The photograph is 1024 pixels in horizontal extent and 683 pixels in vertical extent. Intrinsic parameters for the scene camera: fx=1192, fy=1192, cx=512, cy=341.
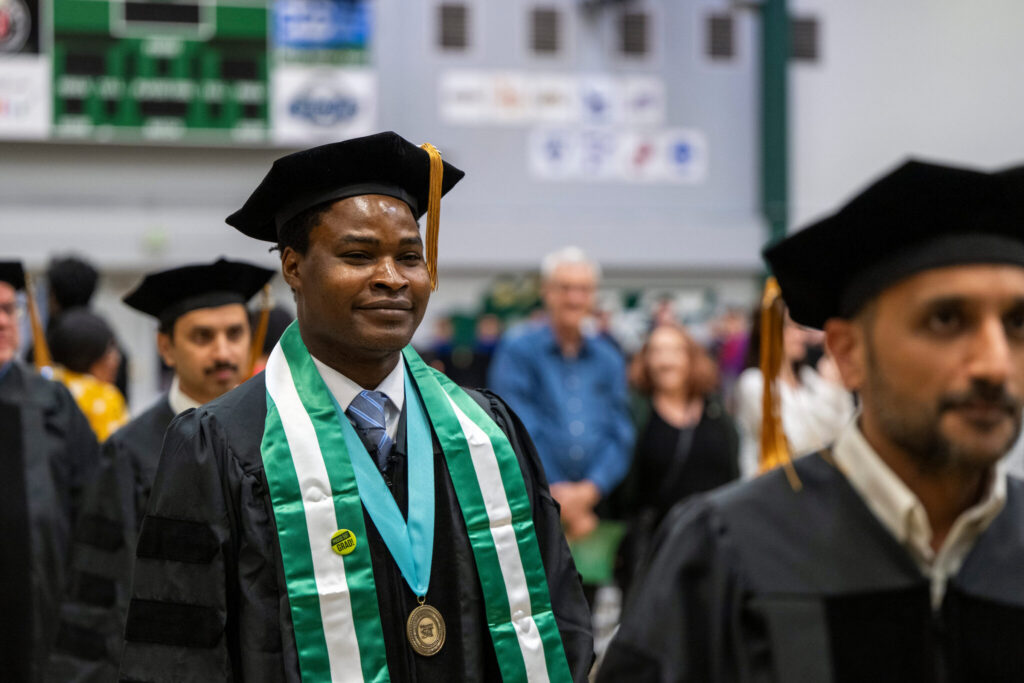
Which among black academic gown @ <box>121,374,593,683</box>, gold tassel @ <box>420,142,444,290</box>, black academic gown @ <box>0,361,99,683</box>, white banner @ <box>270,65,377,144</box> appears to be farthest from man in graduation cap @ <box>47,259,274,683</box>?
white banner @ <box>270,65,377,144</box>

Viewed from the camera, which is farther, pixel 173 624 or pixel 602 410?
pixel 602 410

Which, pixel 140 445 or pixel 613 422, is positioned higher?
pixel 140 445

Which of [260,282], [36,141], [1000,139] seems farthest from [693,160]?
[260,282]

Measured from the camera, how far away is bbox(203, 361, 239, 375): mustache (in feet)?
12.0

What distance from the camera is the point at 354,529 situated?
2.35 meters

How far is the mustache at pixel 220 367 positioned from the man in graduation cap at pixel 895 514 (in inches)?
86.0

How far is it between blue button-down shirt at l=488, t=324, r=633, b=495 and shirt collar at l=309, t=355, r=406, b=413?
273 cm

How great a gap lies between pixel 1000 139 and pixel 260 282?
14898 mm

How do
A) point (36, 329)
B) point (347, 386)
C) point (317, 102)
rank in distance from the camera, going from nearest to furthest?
point (347, 386)
point (36, 329)
point (317, 102)

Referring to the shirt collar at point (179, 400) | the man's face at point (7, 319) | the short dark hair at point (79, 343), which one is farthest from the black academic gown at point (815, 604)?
the short dark hair at point (79, 343)

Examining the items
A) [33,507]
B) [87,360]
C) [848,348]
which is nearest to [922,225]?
[848,348]

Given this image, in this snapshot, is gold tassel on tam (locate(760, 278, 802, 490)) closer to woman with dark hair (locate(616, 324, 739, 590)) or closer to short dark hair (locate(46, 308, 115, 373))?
woman with dark hair (locate(616, 324, 739, 590))

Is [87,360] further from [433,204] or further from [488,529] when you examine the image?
[488,529]

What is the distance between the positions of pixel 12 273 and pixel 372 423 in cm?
224
